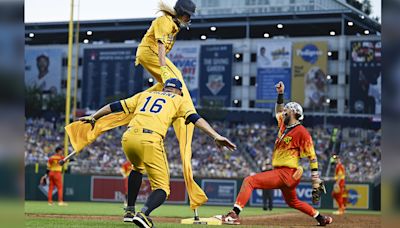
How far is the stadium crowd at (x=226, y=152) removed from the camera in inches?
1510

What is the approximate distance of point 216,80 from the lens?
191ft

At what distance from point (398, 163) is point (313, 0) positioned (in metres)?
62.3

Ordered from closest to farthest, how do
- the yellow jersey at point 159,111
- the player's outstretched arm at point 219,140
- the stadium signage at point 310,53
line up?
the player's outstretched arm at point 219,140 < the yellow jersey at point 159,111 < the stadium signage at point 310,53

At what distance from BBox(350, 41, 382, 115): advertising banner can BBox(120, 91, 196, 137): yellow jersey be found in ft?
159

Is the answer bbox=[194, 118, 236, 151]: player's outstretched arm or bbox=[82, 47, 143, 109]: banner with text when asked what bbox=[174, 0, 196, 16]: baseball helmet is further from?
bbox=[82, 47, 143, 109]: banner with text

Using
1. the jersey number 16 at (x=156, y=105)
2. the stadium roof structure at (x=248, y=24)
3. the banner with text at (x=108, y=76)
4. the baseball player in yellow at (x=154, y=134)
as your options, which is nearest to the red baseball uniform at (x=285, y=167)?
the baseball player in yellow at (x=154, y=134)

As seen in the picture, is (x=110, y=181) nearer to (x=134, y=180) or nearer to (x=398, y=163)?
(x=134, y=180)

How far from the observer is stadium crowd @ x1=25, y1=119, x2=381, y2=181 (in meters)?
38.3

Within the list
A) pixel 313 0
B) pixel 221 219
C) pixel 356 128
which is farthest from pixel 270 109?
pixel 221 219

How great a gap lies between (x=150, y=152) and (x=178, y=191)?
915 inches

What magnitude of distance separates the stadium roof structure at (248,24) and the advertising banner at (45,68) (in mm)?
1856

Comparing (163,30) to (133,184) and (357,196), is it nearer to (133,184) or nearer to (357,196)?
(133,184)

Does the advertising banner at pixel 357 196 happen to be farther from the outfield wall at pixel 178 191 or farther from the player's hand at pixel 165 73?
the player's hand at pixel 165 73

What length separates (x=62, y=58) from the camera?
2525 inches
